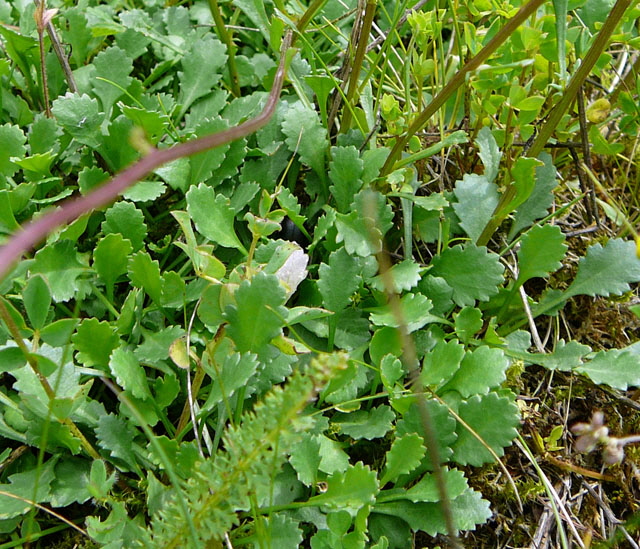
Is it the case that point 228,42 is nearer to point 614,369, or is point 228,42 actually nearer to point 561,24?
point 561,24

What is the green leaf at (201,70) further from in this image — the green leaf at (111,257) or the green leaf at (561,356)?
the green leaf at (561,356)

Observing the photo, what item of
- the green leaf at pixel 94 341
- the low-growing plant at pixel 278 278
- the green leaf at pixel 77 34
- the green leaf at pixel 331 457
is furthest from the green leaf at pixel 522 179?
the green leaf at pixel 77 34

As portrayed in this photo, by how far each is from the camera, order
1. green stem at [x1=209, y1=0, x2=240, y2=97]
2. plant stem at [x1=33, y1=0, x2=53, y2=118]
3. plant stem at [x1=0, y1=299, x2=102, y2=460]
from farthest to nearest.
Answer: green stem at [x1=209, y1=0, x2=240, y2=97] → plant stem at [x1=33, y1=0, x2=53, y2=118] → plant stem at [x1=0, y1=299, x2=102, y2=460]

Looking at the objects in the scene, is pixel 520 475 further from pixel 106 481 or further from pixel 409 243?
pixel 106 481

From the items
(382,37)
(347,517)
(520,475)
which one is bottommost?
(520,475)

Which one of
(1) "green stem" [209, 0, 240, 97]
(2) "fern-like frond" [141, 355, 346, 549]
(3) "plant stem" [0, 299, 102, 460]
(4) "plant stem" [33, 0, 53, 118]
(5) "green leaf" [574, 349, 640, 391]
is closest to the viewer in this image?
(2) "fern-like frond" [141, 355, 346, 549]

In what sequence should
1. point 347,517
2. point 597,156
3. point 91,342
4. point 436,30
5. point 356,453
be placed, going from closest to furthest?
1. point 347,517
2. point 91,342
3. point 356,453
4. point 436,30
5. point 597,156

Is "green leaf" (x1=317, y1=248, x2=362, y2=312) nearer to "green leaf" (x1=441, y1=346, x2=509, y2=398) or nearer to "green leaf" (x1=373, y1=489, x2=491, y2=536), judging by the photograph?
"green leaf" (x1=441, y1=346, x2=509, y2=398)

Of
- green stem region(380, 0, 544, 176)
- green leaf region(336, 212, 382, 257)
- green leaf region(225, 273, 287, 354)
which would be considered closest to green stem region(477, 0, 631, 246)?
green stem region(380, 0, 544, 176)

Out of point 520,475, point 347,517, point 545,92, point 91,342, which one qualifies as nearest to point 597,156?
point 545,92
